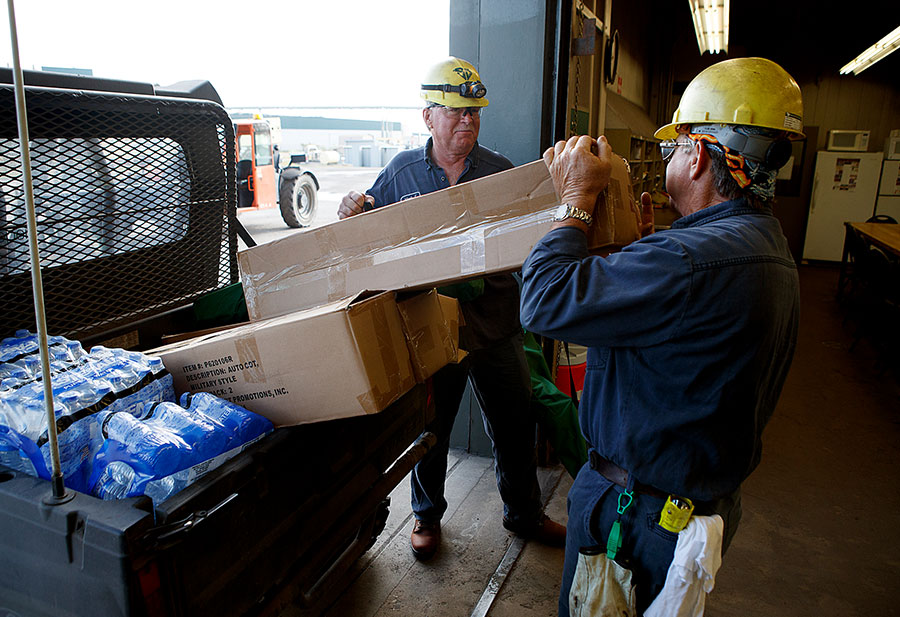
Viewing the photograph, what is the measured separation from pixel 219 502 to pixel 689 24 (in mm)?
12701

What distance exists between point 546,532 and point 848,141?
1061 cm

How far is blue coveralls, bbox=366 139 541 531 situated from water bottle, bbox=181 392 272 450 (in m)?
1.17

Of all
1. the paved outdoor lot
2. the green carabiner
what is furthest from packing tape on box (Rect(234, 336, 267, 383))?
the paved outdoor lot

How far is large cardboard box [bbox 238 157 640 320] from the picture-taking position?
4.75ft

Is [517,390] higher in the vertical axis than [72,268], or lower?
lower

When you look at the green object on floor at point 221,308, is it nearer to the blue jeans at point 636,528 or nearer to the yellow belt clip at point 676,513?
the blue jeans at point 636,528

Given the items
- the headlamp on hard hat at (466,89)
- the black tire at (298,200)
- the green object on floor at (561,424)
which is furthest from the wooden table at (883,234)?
the black tire at (298,200)

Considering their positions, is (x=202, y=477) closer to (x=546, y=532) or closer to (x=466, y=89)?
(x=466, y=89)

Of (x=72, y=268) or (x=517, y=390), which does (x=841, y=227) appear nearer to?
(x=517, y=390)

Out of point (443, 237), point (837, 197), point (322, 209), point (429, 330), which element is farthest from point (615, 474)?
point (322, 209)

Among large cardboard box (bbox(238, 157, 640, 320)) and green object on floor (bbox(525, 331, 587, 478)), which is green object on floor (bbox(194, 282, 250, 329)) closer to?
large cardboard box (bbox(238, 157, 640, 320))

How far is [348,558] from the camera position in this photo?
1.61 meters

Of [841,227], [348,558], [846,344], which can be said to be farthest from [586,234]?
[841,227]

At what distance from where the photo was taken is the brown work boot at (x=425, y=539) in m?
2.56
